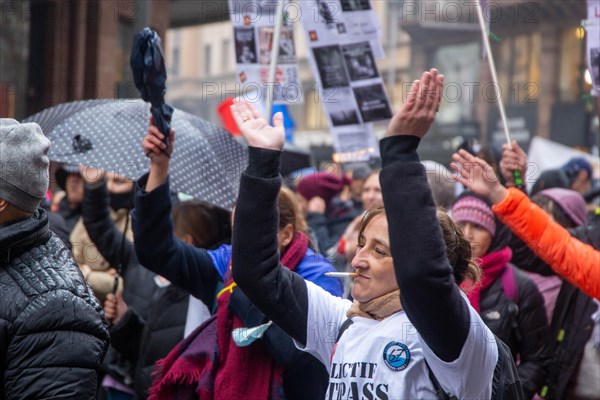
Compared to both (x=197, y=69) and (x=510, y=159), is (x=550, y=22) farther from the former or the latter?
(x=510, y=159)

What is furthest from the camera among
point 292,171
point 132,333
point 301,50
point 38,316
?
point 301,50

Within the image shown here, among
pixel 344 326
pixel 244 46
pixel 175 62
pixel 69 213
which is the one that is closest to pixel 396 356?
pixel 344 326

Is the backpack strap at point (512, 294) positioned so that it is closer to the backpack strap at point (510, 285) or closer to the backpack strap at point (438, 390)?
the backpack strap at point (510, 285)

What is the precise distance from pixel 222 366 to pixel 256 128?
1201mm

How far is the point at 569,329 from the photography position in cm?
471

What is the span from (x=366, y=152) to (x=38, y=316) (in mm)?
3665

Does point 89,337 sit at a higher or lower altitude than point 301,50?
lower

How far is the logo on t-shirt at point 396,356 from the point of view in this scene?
254cm

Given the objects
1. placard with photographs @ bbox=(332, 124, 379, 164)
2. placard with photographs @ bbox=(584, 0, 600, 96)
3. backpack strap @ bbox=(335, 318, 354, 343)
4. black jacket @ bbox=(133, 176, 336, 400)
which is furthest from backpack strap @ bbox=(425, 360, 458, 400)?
placard with photographs @ bbox=(332, 124, 379, 164)

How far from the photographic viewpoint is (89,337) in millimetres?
2725

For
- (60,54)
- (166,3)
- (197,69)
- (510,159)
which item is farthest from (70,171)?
(197,69)

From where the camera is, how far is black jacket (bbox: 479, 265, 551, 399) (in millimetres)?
4395

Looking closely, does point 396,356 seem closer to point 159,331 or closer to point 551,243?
point 551,243

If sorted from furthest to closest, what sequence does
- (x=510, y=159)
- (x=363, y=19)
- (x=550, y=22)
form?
(x=550, y=22)
(x=363, y=19)
(x=510, y=159)
